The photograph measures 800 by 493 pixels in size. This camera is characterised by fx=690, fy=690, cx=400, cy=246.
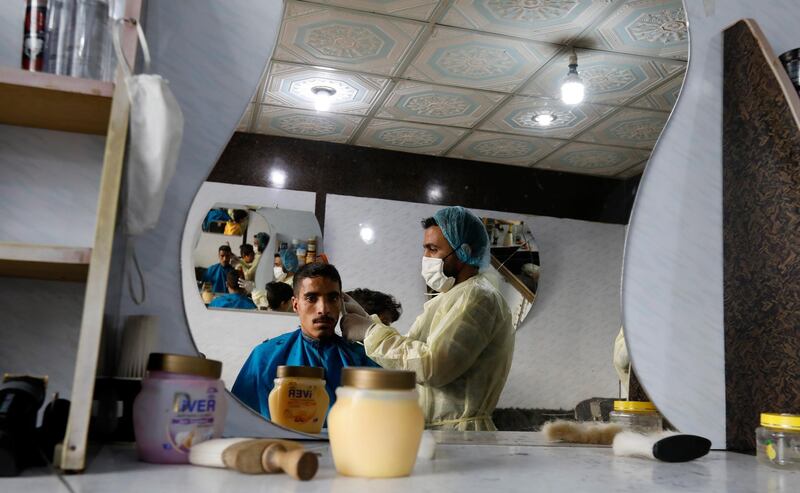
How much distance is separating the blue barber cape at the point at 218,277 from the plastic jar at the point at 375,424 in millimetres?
375

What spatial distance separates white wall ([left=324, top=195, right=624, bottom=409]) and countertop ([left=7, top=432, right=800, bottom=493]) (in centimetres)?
12

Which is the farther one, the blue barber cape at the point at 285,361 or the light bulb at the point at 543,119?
the light bulb at the point at 543,119

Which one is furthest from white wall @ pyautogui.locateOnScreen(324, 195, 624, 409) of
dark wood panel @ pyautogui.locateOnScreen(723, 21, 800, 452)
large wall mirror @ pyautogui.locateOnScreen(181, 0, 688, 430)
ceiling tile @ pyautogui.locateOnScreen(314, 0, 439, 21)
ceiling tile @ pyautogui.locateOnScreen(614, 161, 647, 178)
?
ceiling tile @ pyautogui.locateOnScreen(314, 0, 439, 21)

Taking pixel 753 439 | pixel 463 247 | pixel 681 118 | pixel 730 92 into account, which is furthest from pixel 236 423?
pixel 730 92

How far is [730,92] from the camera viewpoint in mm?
1450

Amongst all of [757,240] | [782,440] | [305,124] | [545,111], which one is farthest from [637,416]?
[305,124]

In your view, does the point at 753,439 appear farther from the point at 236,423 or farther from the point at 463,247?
the point at 236,423

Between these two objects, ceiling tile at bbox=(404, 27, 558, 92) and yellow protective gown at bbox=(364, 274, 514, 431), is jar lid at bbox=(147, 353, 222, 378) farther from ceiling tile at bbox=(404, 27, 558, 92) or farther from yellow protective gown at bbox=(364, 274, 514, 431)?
ceiling tile at bbox=(404, 27, 558, 92)

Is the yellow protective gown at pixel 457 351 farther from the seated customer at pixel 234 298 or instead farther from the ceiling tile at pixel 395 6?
the ceiling tile at pixel 395 6

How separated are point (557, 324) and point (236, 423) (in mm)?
609

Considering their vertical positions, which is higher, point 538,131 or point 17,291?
point 538,131

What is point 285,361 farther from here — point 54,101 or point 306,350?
point 54,101

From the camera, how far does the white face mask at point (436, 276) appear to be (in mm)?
1218

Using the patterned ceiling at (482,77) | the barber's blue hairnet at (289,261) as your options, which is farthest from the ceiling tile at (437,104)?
the barber's blue hairnet at (289,261)
